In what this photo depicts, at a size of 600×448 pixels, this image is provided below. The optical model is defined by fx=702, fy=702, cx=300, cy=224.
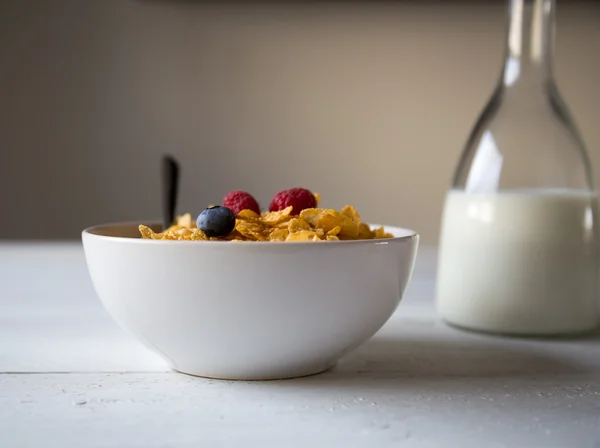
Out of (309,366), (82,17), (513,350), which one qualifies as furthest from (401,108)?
(309,366)

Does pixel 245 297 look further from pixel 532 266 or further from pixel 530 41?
pixel 530 41

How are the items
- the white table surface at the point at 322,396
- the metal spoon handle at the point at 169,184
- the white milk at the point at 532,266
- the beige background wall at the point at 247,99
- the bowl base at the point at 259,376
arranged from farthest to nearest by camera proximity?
the beige background wall at the point at 247,99 → the metal spoon handle at the point at 169,184 → the white milk at the point at 532,266 → the bowl base at the point at 259,376 → the white table surface at the point at 322,396

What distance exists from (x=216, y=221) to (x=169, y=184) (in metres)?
0.33

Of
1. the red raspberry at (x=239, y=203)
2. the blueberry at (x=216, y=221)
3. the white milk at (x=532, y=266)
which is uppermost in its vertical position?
the red raspberry at (x=239, y=203)

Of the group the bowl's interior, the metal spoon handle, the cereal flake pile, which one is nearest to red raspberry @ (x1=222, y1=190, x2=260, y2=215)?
the cereal flake pile

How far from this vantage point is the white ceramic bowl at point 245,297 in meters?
0.49

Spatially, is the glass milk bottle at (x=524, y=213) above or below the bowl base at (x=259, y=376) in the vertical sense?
above

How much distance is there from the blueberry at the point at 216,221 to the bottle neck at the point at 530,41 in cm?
43

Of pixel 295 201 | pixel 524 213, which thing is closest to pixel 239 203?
pixel 295 201

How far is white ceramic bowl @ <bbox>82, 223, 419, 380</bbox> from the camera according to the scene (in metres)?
0.49

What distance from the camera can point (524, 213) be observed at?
760 mm

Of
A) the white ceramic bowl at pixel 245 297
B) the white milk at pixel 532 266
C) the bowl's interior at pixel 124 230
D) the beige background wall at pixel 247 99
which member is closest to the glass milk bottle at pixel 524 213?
the white milk at pixel 532 266

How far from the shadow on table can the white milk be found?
0.11 ft

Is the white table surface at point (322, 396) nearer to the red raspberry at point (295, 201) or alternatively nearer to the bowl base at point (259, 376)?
the bowl base at point (259, 376)
